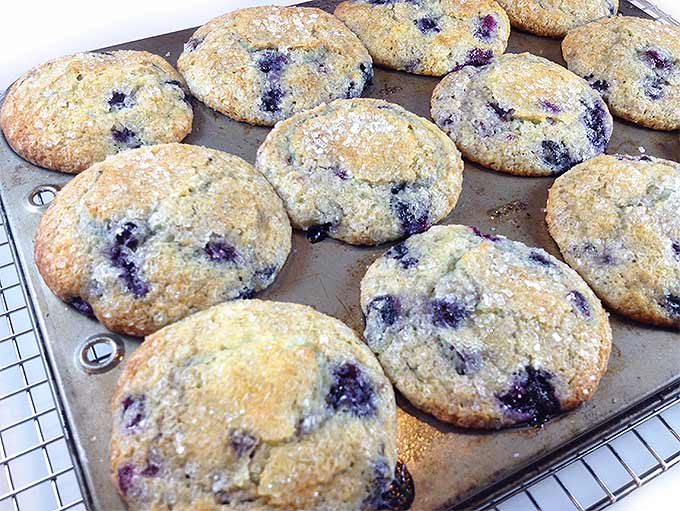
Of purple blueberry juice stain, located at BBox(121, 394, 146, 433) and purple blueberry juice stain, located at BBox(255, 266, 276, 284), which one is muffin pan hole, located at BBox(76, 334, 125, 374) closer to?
purple blueberry juice stain, located at BBox(121, 394, 146, 433)

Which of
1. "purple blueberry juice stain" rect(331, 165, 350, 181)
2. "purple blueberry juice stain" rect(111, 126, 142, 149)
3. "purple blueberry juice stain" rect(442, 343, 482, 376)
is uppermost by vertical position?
"purple blueberry juice stain" rect(111, 126, 142, 149)

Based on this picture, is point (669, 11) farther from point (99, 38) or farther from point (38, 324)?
point (38, 324)

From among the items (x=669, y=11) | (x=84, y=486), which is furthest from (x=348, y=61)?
(x=669, y=11)

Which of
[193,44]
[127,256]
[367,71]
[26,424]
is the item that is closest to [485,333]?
[127,256]

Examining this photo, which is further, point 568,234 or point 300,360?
point 568,234

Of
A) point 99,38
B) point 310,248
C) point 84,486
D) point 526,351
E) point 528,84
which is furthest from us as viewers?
point 99,38

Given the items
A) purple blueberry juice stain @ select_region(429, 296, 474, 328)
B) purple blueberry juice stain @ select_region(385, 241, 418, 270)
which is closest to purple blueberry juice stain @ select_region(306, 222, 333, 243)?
purple blueberry juice stain @ select_region(385, 241, 418, 270)

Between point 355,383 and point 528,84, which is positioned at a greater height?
point 528,84

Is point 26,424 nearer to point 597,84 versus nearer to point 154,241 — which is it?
point 154,241
